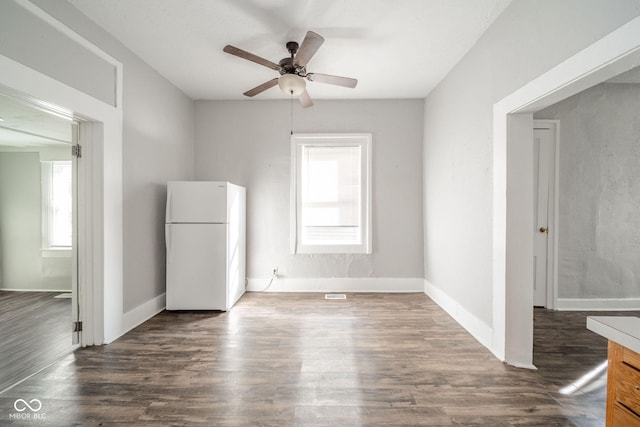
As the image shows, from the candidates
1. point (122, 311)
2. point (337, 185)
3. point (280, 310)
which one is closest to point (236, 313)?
point (280, 310)

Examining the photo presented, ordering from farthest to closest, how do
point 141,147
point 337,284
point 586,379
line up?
point 337,284 < point 141,147 < point 586,379

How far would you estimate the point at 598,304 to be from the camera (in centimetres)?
314

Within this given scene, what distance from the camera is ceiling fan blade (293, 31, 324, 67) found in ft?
6.45

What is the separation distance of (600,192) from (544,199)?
2.06 ft

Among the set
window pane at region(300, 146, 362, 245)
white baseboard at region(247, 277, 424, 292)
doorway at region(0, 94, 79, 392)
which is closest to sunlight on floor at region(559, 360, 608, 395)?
white baseboard at region(247, 277, 424, 292)

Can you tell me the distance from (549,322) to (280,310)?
2850 millimetres

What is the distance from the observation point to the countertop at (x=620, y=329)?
0.86 m

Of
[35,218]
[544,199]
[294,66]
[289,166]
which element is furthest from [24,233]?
[544,199]

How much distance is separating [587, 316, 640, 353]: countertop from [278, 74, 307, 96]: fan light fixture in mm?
2424

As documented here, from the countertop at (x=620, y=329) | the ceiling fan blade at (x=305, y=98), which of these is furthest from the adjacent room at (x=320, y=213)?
the ceiling fan blade at (x=305, y=98)

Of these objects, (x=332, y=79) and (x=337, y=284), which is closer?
(x=332, y=79)

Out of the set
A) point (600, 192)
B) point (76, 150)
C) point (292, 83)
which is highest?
→ point (292, 83)

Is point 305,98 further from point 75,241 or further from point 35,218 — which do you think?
point 35,218

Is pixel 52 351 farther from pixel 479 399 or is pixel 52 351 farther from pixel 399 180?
pixel 399 180
